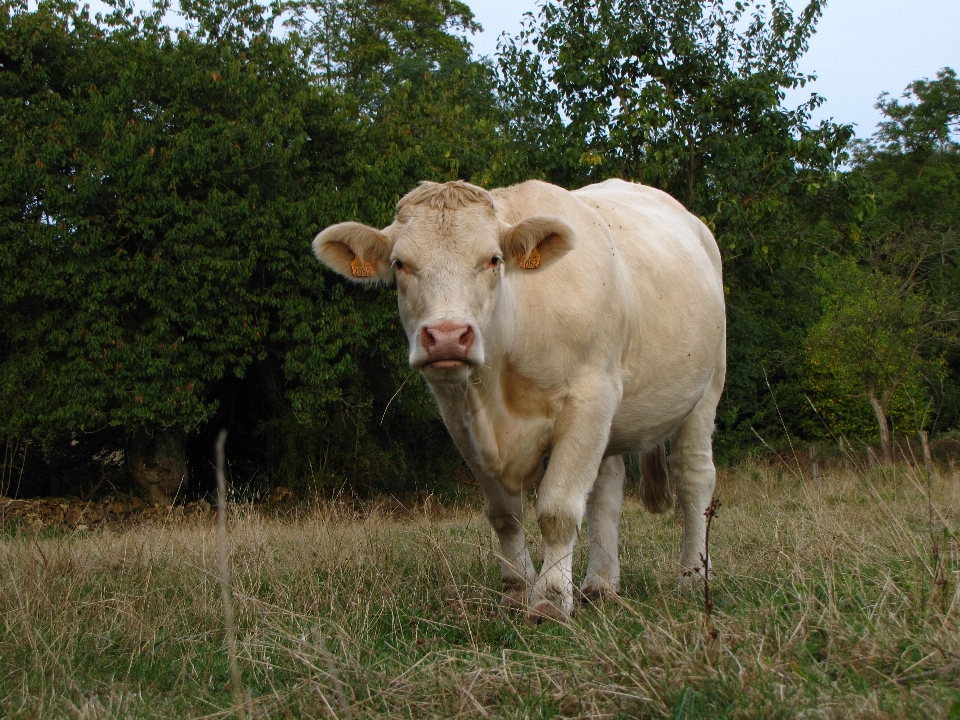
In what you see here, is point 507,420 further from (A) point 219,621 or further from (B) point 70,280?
(B) point 70,280

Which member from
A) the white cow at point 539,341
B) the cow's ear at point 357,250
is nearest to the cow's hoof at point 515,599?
the white cow at point 539,341

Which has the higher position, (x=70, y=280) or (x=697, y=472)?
(x=70, y=280)

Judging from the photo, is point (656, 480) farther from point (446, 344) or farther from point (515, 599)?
point (446, 344)

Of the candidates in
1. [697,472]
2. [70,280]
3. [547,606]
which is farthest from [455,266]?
[70,280]

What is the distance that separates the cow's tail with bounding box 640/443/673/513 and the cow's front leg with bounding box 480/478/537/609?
5.86ft

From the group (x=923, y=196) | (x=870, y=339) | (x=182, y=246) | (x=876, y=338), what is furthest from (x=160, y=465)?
(x=923, y=196)

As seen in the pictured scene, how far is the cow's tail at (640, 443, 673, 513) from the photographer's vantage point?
7039 millimetres

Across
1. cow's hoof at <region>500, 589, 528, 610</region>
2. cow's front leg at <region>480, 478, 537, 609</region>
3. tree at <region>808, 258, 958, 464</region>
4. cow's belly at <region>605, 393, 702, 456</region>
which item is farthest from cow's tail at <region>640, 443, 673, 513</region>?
tree at <region>808, 258, 958, 464</region>

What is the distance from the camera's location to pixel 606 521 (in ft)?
20.1

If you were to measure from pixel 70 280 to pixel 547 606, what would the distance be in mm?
11717

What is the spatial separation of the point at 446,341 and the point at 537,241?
96 cm

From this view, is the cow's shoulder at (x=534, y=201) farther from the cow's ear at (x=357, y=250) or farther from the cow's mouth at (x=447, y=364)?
the cow's mouth at (x=447, y=364)

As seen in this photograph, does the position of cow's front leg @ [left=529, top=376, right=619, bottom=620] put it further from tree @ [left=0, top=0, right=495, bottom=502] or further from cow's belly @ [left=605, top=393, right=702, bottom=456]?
tree @ [left=0, top=0, right=495, bottom=502]

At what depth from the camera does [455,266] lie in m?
4.52
